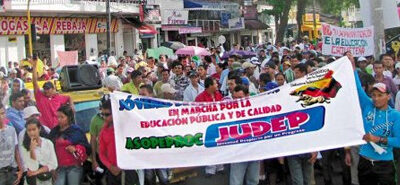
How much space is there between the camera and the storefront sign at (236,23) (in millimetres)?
45219

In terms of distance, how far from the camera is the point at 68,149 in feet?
20.1

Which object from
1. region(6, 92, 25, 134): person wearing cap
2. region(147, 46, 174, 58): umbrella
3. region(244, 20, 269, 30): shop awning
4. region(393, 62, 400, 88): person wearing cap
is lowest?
region(6, 92, 25, 134): person wearing cap

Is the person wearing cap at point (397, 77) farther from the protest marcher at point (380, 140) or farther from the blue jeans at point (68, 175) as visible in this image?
the blue jeans at point (68, 175)

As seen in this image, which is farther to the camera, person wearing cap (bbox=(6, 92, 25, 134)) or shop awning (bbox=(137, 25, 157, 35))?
shop awning (bbox=(137, 25, 157, 35))

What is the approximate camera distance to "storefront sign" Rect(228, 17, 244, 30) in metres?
45.2

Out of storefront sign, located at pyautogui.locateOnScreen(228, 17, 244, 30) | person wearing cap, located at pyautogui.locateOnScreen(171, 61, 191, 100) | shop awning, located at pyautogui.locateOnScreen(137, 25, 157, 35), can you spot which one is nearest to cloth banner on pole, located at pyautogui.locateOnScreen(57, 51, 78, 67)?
person wearing cap, located at pyautogui.locateOnScreen(171, 61, 191, 100)

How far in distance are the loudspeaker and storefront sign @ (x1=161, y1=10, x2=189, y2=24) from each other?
2654 cm

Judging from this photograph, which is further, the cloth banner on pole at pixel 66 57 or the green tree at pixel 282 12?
the green tree at pixel 282 12

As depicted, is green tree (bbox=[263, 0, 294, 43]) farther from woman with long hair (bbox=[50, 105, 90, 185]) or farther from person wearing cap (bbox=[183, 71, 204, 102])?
woman with long hair (bbox=[50, 105, 90, 185])

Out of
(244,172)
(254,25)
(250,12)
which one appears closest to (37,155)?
(244,172)

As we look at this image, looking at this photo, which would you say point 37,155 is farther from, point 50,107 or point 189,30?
point 189,30

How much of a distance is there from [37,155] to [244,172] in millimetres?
2272

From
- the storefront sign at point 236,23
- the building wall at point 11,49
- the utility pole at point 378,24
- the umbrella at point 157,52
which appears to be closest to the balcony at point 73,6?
the building wall at point 11,49

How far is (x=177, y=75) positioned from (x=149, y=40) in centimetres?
2631
